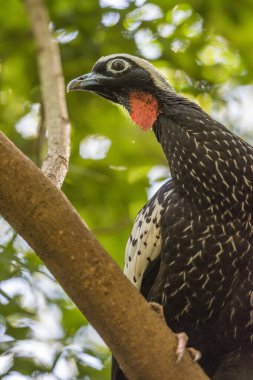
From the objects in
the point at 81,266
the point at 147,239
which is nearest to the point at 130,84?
the point at 147,239

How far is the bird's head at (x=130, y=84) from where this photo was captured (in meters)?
4.21

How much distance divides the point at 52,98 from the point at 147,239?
0.98 meters

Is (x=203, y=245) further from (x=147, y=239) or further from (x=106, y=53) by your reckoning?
(x=106, y=53)

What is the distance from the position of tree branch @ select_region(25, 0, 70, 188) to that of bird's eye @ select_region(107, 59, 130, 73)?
0.31 meters

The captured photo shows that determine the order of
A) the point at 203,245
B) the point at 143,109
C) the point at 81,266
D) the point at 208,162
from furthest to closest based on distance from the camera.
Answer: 1. the point at 143,109
2. the point at 208,162
3. the point at 203,245
4. the point at 81,266

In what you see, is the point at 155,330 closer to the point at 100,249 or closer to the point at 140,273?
the point at 100,249

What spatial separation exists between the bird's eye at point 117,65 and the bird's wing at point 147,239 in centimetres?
68

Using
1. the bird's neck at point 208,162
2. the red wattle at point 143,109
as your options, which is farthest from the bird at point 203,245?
the red wattle at point 143,109

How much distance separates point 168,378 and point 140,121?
1730mm

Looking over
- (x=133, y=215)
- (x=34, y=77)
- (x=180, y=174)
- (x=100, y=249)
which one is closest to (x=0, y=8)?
(x=34, y=77)

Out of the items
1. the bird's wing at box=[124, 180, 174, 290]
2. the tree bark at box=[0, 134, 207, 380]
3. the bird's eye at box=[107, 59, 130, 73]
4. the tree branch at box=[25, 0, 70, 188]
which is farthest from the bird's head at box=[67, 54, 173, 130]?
the tree bark at box=[0, 134, 207, 380]

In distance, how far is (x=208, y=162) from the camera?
3828 mm

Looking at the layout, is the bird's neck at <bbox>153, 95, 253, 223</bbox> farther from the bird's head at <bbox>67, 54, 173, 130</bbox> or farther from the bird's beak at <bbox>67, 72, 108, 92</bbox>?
the bird's beak at <bbox>67, 72, 108, 92</bbox>

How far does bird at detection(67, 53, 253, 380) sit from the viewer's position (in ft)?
12.0
